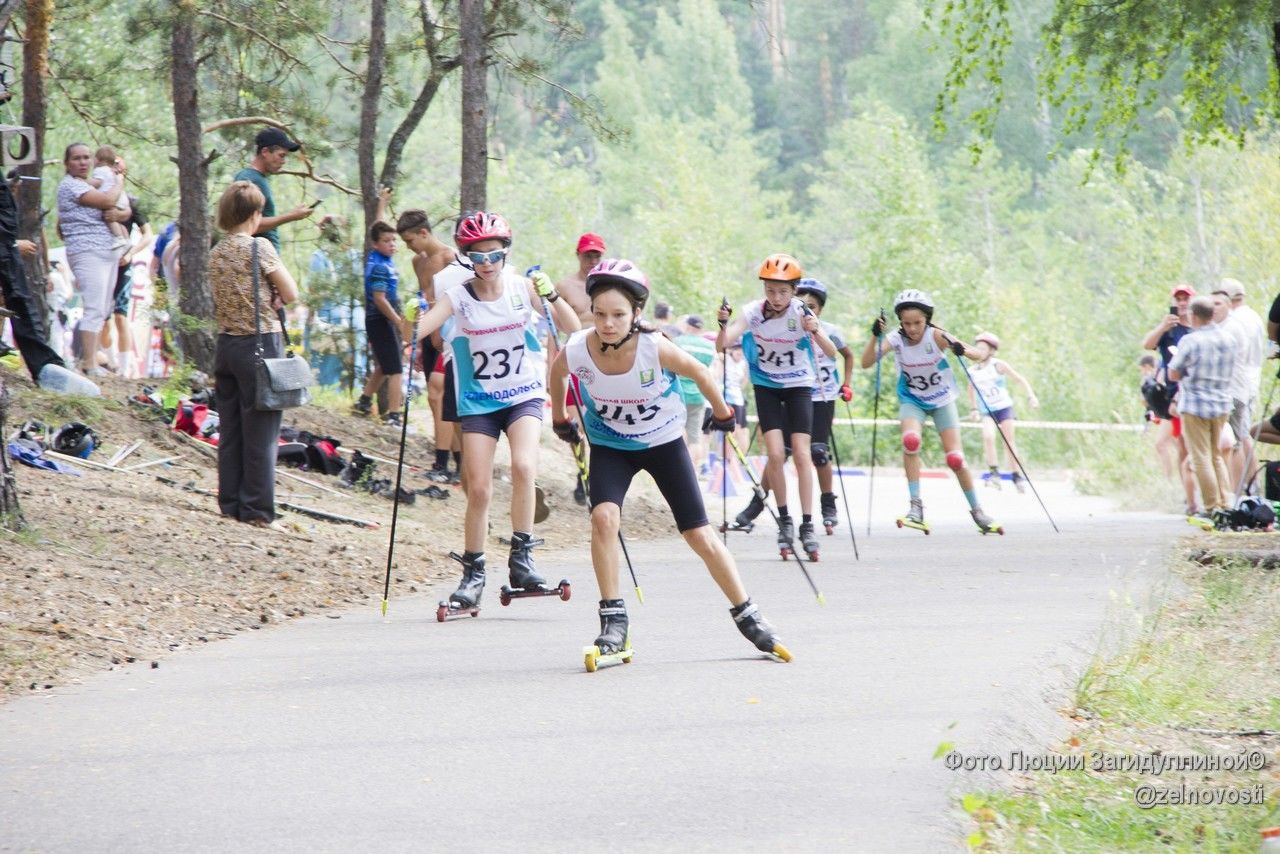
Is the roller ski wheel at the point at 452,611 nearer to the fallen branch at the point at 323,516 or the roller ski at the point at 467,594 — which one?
the roller ski at the point at 467,594

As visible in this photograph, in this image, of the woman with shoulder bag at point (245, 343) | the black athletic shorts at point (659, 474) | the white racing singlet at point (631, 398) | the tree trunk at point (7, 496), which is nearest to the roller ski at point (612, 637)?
the black athletic shorts at point (659, 474)

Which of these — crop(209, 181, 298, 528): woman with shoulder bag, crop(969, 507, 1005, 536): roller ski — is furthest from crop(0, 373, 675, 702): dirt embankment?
crop(969, 507, 1005, 536): roller ski

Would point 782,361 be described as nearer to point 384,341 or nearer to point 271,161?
point 271,161

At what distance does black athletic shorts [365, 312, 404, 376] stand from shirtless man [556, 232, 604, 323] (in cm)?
342

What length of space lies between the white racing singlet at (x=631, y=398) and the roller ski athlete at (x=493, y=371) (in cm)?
176

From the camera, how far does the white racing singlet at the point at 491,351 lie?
10633 mm

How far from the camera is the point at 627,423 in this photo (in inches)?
345

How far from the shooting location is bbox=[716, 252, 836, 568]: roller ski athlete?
14.3m

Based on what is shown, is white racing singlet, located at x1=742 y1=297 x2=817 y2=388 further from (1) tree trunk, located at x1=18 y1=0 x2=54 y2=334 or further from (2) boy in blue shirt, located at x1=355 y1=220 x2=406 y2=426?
(1) tree trunk, located at x1=18 y1=0 x2=54 y2=334

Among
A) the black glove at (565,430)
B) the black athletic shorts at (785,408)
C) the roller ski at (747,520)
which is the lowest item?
the roller ski at (747,520)

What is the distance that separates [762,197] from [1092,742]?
265ft

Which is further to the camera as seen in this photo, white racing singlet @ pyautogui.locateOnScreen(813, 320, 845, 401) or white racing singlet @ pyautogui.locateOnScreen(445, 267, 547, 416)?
white racing singlet @ pyautogui.locateOnScreen(813, 320, 845, 401)

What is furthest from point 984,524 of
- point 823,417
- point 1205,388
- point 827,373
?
point 1205,388

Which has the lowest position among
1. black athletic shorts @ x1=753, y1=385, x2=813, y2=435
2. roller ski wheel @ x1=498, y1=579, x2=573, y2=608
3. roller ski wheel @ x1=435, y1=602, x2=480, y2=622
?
roller ski wheel @ x1=435, y1=602, x2=480, y2=622
